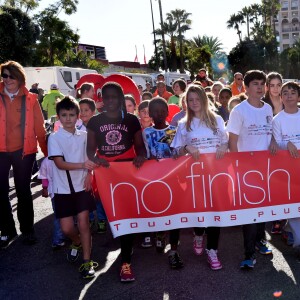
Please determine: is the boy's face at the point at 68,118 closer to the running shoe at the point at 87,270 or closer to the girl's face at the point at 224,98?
the running shoe at the point at 87,270

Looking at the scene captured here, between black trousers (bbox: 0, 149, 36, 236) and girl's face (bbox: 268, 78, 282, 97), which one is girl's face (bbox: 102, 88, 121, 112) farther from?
girl's face (bbox: 268, 78, 282, 97)

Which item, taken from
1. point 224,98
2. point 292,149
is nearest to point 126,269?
point 292,149

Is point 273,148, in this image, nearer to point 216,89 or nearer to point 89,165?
point 89,165

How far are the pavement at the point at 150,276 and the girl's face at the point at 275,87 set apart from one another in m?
1.74

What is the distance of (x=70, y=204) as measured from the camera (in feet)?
13.5

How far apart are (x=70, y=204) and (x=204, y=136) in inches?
57.4

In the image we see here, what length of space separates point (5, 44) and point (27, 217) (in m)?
27.2

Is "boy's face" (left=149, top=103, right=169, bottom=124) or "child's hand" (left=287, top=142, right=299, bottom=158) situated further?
"boy's face" (left=149, top=103, right=169, bottom=124)

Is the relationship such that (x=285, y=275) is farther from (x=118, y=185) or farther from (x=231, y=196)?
(x=118, y=185)

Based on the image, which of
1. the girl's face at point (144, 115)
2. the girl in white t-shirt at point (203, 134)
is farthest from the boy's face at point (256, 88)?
the girl's face at point (144, 115)

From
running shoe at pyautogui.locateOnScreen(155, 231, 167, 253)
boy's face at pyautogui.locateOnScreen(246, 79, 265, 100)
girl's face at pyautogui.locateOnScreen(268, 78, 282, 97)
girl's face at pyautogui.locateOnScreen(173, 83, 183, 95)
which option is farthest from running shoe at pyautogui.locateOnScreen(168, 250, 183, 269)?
girl's face at pyautogui.locateOnScreen(173, 83, 183, 95)

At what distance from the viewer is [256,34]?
205 ft

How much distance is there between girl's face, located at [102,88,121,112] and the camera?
4031 mm

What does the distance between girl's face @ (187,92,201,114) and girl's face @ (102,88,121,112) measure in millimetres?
698
